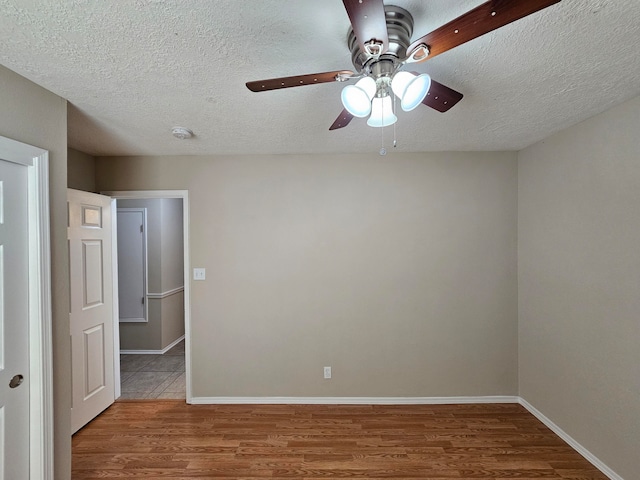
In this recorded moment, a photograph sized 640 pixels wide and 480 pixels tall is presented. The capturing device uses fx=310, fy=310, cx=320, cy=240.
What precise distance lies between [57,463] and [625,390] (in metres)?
3.41

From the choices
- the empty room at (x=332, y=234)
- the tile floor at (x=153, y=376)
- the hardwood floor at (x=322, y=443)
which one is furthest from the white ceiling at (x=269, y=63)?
the tile floor at (x=153, y=376)

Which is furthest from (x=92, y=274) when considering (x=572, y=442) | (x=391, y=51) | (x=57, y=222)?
(x=572, y=442)

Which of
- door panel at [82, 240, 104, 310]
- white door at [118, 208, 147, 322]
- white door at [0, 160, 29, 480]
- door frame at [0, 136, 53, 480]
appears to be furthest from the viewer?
white door at [118, 208, 147, 322]

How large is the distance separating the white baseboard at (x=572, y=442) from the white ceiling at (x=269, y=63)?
2356mm

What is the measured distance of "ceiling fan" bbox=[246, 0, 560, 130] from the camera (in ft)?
2.78

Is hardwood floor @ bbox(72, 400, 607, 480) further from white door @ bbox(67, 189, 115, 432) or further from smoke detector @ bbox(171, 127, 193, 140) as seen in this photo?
smoke detector @ bbox(171, 127, 193, 140)

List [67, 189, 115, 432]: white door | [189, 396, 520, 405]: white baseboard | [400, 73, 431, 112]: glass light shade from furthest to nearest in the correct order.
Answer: [189, 396, 520, 405]: white baseboard, [67, 189, 115, 432]: white door, [400, 73, 431, 112]: glass light shade

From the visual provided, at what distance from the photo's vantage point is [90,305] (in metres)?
2.72

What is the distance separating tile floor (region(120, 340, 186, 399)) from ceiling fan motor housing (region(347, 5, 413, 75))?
335 centimetres

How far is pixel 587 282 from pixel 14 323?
348cm

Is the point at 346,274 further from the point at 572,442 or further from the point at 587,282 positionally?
the point at 572,442

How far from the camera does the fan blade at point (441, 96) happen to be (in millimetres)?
1270

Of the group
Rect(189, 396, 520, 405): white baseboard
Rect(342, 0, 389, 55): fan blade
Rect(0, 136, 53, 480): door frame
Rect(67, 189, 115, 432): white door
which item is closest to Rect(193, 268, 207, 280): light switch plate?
Rect(67, 189, 115, 432): white door

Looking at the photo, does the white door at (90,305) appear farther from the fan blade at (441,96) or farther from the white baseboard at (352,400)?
the fan blade at (441,96)
